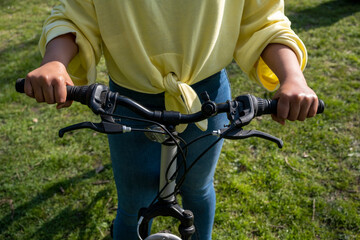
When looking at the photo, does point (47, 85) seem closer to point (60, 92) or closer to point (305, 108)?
point (60, 92)

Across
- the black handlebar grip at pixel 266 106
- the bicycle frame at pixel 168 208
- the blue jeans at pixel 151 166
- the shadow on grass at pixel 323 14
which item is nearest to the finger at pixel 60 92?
the blue jeans at pixel 151 166

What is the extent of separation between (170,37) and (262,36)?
38 centimetres

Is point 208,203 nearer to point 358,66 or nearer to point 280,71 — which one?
point 280,71

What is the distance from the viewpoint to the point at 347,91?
14.0ft

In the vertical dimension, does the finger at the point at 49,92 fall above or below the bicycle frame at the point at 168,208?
above

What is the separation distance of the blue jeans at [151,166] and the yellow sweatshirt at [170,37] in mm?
121

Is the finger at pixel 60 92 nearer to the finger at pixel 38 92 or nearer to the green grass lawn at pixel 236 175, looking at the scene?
the finger at pixel 38 92

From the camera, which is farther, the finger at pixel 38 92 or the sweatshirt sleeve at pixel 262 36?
the sweatshirt sleeve at pixel 262 36

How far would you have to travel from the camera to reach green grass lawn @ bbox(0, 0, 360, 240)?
2.78 m

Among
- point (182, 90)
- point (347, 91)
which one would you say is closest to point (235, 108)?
point (182, 90)

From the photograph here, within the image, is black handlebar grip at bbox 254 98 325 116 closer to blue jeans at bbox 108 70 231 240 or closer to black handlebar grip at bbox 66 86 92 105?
blue jeans at bbox 108 70 231 240

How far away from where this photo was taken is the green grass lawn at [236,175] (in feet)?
9.11

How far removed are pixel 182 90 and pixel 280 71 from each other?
0.40 m

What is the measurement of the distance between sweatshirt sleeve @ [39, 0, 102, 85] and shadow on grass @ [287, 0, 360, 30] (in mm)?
5167
